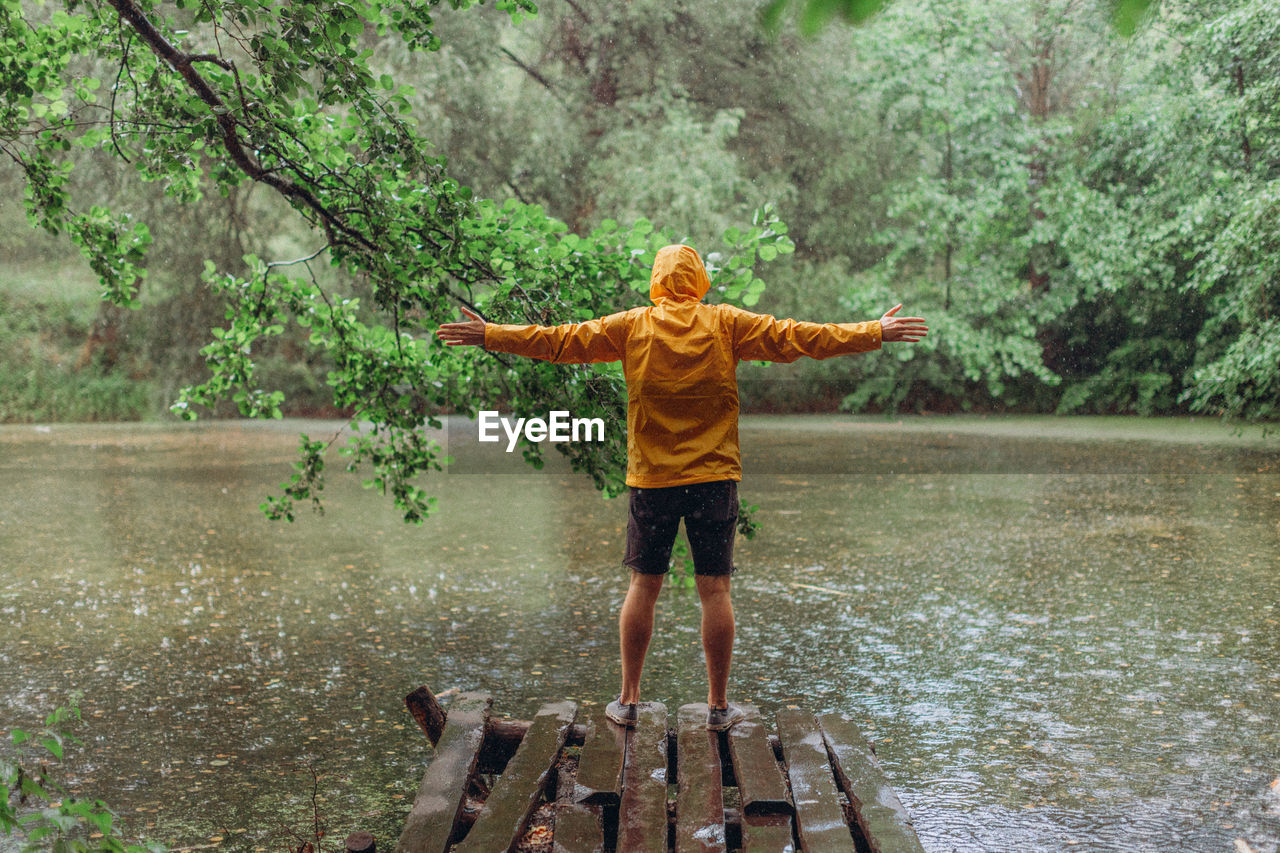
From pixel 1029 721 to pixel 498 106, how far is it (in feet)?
57.2

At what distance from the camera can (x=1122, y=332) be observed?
23.7 m

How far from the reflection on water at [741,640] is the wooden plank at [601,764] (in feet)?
2.35

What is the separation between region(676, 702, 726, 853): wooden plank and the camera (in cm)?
301

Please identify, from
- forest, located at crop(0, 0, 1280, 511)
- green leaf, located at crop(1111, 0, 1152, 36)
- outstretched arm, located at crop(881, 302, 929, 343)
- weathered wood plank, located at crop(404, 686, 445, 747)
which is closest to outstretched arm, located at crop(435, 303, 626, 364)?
outstretched arm, located at crop(881, 302, 929, 343)

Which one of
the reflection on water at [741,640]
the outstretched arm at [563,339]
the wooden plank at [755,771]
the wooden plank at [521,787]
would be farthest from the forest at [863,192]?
the wooden plank at [755,771]

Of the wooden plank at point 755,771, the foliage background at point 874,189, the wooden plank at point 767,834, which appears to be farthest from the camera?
the foliage background at point 874,189

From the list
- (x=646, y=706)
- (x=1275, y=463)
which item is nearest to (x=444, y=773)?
(x=646, y=706)

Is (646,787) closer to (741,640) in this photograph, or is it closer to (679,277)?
(679,277)

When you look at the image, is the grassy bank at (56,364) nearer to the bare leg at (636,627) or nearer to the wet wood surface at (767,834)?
the bare leg at (636,627)

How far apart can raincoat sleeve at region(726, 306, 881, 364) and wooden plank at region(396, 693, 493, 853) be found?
1580 mm

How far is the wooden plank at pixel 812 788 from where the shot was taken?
296 centimetres

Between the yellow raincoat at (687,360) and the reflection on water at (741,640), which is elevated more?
the yellow raincoat at (687,360)

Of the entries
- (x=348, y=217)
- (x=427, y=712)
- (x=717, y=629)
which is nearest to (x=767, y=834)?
(x=717, y=629)

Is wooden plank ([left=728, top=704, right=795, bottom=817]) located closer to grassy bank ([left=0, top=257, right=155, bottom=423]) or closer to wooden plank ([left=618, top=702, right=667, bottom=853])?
wooden plank ([left=618, top=702, right=667, bottom=853])
